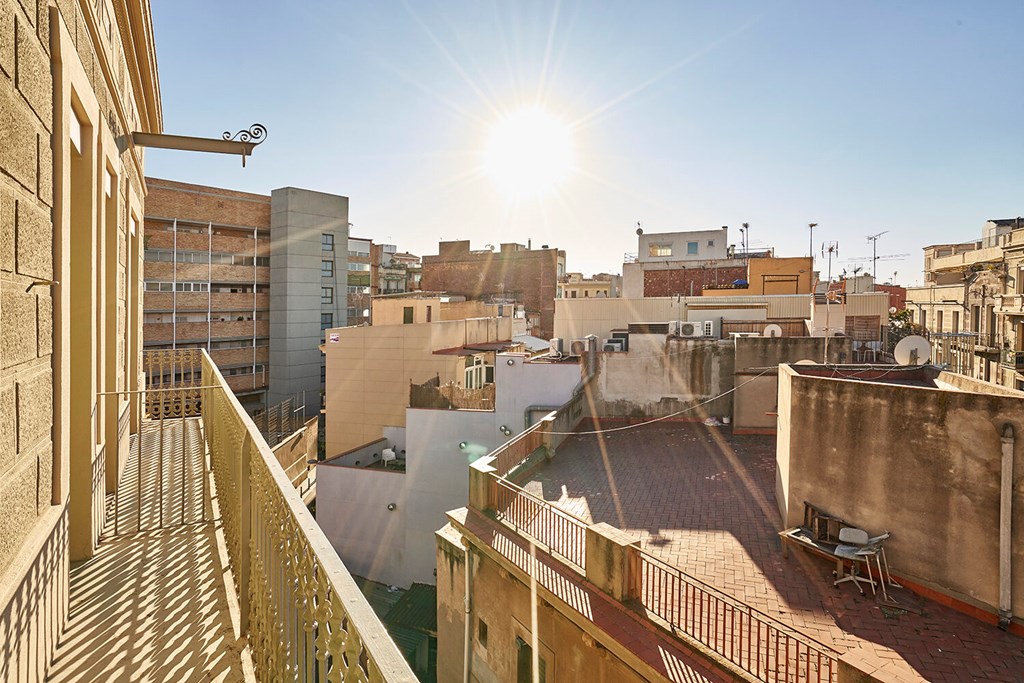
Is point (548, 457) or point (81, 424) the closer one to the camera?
point (81, 424)

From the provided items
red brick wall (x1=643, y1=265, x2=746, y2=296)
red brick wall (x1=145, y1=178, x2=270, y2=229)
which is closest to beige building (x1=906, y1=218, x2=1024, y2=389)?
red brick wall (x1=643, y1=265, x2=746, y2=296)

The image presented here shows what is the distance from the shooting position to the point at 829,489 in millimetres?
8367

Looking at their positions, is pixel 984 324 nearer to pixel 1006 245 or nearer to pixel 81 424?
pixel 1006 245

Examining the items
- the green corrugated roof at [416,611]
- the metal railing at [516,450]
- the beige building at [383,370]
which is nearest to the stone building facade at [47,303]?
the metal railing at [516,450]

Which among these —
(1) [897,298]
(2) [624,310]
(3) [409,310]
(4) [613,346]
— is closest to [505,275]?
(3) [409,310]

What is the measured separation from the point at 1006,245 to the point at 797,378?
23.5 metres

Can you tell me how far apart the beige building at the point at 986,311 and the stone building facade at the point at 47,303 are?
23.1 metres

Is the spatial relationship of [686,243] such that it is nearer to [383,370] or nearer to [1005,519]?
[383,370]

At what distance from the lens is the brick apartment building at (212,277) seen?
106 ft

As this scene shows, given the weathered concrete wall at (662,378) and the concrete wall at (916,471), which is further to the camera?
the weathered concrete wall at (662,378)

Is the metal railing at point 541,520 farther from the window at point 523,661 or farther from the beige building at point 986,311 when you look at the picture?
the beige building at point 986,311

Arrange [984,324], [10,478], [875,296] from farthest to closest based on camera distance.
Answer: [984,324] < [875,296] < [10,478]

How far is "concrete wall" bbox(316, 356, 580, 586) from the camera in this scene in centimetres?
1683

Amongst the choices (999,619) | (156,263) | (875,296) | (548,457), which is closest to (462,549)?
(548,457)
